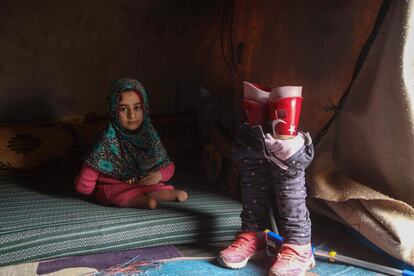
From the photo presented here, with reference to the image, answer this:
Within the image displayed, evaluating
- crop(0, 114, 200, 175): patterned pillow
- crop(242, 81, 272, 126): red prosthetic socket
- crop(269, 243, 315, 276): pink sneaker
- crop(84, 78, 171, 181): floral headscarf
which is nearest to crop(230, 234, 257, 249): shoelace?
crop(269, 243, 315, 276): pink sneaker

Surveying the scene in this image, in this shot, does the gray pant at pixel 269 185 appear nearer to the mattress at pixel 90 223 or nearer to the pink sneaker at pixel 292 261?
the pink sneaker at pixel 292 261

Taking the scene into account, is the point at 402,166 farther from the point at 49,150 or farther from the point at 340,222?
the point at 49,150

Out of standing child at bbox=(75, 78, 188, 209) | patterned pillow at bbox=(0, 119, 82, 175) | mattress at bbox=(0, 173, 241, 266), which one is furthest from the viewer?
patterned pillow at bbox=(0, 119, 82, 175)

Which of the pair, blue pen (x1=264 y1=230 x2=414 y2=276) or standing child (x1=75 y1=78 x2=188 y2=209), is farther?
standing child (x1=75 y1=78 x2=188 y2=209)

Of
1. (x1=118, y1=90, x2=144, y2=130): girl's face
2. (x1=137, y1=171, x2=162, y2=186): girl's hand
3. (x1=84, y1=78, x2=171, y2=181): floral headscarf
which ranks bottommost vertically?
(x1=137, y1=171, x2=162, y2=186): girl's hand

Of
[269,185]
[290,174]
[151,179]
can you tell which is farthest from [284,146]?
[151,179]

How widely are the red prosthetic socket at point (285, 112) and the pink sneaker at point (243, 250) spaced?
411 millimetres

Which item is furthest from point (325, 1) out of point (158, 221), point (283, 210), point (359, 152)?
point (158, 221)

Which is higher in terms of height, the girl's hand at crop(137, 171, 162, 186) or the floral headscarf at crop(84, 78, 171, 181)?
the floral headscarf at crop(84, 78, 171, 181)

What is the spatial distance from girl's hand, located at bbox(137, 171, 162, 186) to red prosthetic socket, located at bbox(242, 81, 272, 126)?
23.6 inches

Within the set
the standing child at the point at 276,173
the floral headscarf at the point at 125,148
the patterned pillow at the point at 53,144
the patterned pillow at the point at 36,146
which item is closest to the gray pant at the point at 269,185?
the standing child at the point at 276,173

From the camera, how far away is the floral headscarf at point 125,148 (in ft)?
6.50

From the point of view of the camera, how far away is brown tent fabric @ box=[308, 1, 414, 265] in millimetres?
1566

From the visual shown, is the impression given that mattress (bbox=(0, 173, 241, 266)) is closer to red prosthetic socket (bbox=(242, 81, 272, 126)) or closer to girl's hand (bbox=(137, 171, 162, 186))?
girl's hand (bbox=(137, 171, 162, 186))
